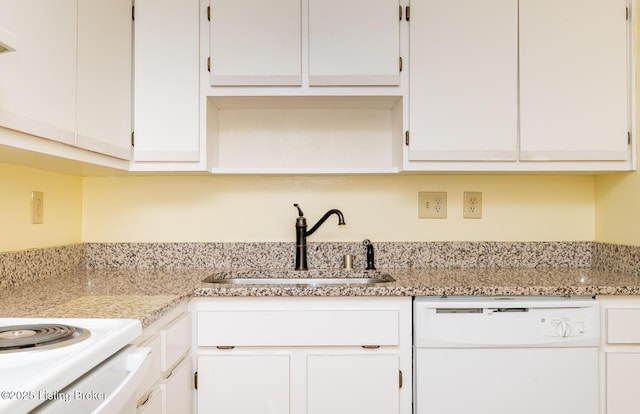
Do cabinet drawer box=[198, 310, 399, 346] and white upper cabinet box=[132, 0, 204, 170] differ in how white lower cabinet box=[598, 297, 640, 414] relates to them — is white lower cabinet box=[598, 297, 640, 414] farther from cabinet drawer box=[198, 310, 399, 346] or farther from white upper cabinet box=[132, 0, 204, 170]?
white upper cabinet box=[132, 0, 204, 170]

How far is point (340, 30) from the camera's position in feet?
5.53

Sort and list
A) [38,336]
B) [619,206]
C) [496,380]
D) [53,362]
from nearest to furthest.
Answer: [53,362], [38,336], [496,380], [619,206]

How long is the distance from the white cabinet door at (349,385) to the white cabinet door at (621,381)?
724 millimetres

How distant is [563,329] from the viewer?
1446 millimetres

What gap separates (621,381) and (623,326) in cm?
19

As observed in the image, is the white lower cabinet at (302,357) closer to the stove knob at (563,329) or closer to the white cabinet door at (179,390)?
the white cabinet door at (179,390)

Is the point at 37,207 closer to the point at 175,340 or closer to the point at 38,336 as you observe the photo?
the point at 175,340

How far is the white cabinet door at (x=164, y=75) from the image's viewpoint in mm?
1693

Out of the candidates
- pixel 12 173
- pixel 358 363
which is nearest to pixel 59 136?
pixel 12 173

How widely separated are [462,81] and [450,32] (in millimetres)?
198

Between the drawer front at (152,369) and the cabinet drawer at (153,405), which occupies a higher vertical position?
the drawer front at (152,369)

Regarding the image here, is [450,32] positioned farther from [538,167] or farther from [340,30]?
[538,167]

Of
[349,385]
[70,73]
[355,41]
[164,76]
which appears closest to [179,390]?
[349,385]

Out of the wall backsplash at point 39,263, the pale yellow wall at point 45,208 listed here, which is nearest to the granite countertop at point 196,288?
the wall backsplash at point 39,263
